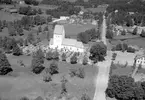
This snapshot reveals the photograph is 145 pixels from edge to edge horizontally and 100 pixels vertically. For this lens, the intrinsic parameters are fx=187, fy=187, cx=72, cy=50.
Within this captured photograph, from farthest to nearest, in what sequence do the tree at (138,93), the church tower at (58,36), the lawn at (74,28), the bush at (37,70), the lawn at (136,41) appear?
the lawn at (74,28) < the lawn at (136,41) < the church tower at (58,36) < the bush at (37,70) < the tree at (138,93)

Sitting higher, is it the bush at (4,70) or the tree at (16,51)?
the tree at (16,51)

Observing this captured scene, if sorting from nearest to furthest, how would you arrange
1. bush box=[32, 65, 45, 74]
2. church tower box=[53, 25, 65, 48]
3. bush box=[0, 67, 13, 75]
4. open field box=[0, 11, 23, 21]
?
bush box=[0, 67, 13, 75] → bush box=[32, 65, 45, 74] → church tower box=[53, 25, 65, 48] → open field box=[0, 11, 23, 21]

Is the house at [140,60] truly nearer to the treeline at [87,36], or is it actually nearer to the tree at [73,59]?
the tree at [73,59]

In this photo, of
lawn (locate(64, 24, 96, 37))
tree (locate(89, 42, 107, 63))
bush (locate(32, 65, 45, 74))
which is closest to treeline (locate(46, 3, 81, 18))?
lawn (locate(64, 24, 96, 37))

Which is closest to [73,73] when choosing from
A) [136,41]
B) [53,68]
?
[53,68]

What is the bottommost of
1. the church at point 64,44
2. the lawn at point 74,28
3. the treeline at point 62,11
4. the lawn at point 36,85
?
the lawn at point 36,85

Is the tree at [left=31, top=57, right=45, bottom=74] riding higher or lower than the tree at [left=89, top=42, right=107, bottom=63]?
lower

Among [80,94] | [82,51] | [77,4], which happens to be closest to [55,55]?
[82,51]

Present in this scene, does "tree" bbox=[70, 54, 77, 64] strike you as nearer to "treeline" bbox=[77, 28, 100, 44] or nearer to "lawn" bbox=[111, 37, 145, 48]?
"treeline" bbox=[77, 28, 100, 44]

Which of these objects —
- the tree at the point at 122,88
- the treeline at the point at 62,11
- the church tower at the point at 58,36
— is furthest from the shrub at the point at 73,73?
the treeline at the point at 62,11
